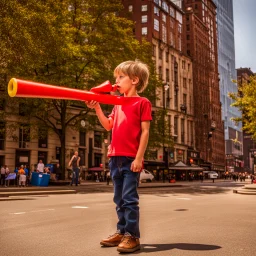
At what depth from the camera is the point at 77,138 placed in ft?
137

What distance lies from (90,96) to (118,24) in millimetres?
26230

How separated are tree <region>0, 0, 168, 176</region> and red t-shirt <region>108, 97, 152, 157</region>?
1504 cm

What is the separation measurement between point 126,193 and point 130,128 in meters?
0.68

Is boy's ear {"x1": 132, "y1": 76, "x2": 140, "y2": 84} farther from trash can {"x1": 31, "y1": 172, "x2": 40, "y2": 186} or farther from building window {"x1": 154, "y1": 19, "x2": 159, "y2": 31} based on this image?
building window {"x1": 154, "y1": 19, "x2": 159, "y2": 31}

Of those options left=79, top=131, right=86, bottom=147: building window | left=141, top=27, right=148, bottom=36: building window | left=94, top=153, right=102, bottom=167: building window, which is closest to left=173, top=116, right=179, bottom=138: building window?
left=141, top=27, right=148, bottom=36: building window

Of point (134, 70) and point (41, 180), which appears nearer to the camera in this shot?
point (134, 70)

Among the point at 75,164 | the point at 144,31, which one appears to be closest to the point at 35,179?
the point at 75,164

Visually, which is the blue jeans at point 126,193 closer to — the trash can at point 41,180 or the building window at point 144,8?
the trash can at point 41,180

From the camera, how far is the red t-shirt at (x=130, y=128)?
13.0 feet

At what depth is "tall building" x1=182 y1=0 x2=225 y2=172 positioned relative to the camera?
89.0m

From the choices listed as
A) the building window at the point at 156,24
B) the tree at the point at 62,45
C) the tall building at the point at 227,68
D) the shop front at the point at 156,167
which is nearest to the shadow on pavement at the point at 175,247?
the tree at the point at 62,45

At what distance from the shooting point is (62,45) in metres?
22.8

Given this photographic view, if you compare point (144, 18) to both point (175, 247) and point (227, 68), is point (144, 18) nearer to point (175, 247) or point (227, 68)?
point (175, 247)

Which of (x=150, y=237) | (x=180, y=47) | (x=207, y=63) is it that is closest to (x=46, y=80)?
(x=150, y=237)
